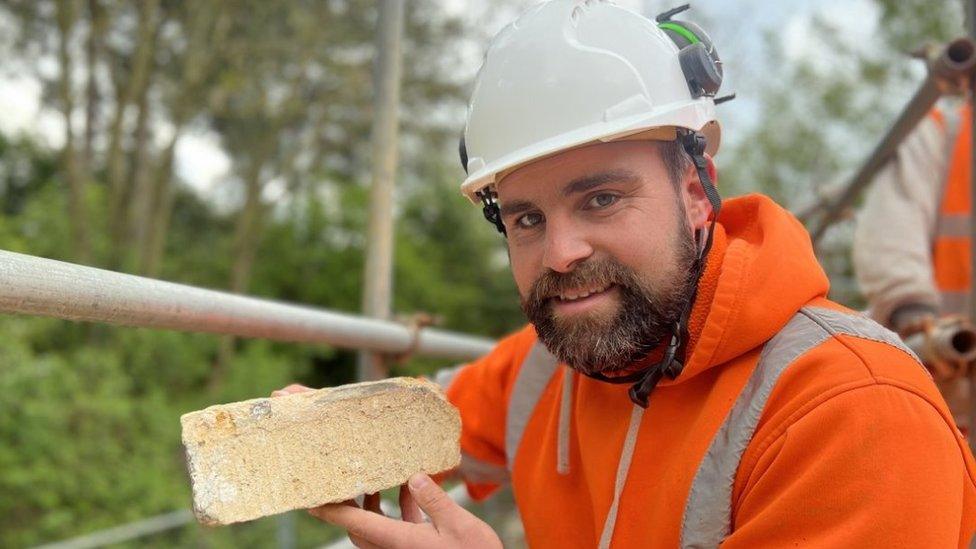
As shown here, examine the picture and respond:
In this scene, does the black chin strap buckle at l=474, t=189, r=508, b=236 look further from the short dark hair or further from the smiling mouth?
the short dark hair

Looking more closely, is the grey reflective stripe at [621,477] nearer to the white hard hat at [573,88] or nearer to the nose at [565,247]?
the nose at [565,247]

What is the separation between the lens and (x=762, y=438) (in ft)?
4.56

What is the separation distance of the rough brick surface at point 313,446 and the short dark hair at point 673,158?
1.96 ft

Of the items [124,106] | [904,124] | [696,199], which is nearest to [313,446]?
[696,199]

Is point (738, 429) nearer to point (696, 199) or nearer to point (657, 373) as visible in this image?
point (657, 373)

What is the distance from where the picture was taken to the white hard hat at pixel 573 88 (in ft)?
5.27

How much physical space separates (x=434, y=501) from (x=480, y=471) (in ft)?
2.79

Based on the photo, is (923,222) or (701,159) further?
(923,222)

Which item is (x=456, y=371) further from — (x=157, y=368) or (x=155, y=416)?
(x=157, y=368)

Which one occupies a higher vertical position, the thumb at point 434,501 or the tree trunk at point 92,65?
the tree trunk at point 92,65

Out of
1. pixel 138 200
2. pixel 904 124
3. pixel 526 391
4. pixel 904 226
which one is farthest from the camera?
pixel 138 200

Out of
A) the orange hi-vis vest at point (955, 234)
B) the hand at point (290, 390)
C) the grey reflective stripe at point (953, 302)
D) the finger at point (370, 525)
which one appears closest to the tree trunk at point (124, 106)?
the orange hi-vis vest at point (955, 234)

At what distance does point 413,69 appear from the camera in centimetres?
1213

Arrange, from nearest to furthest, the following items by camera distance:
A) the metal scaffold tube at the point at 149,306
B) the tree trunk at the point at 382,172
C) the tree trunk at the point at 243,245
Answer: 1. the metal scaffold tube at the point at 149,306
2. the tree trunk at the point at 382,172
3. the tree trunk at the point at 243,245
